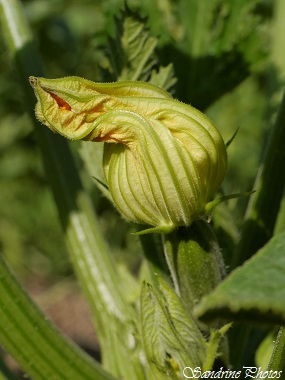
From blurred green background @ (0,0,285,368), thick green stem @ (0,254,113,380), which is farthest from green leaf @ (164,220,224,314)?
blurred green background @ (0,0,285,368)

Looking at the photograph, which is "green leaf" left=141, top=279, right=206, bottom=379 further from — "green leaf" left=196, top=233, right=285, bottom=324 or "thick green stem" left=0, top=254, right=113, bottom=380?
"green leaf" left=196, top=233, right=285, bottom=324

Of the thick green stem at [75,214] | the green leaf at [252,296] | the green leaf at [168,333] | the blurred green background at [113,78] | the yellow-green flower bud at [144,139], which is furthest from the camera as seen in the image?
the blurred green background at [113,78]

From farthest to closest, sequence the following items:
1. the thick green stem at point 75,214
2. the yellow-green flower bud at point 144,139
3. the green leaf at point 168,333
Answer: the thick green stem at point 75,214, the green leaf at point 168,333, the yellow-green flower bud at point 144,139

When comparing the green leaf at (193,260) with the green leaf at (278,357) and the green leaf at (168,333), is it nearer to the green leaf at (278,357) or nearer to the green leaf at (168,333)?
the green leaf at (168,333)

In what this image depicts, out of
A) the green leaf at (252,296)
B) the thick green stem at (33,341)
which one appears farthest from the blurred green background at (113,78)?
the green leaf at (252,296)

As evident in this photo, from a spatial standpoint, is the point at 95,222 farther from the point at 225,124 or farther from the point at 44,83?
the point at 225,124

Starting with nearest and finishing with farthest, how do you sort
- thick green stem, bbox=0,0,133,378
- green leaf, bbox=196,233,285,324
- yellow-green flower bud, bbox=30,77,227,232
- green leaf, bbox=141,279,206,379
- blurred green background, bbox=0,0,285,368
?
green leaf, bbox=196,233,285,324
yellow-green flower bud, bbox=30,77,227,232
green leaf, bbox=141,279,206,379
thick green stem, bbox=0,0,133,378
blurred green background, bbox=0,0,285,368
